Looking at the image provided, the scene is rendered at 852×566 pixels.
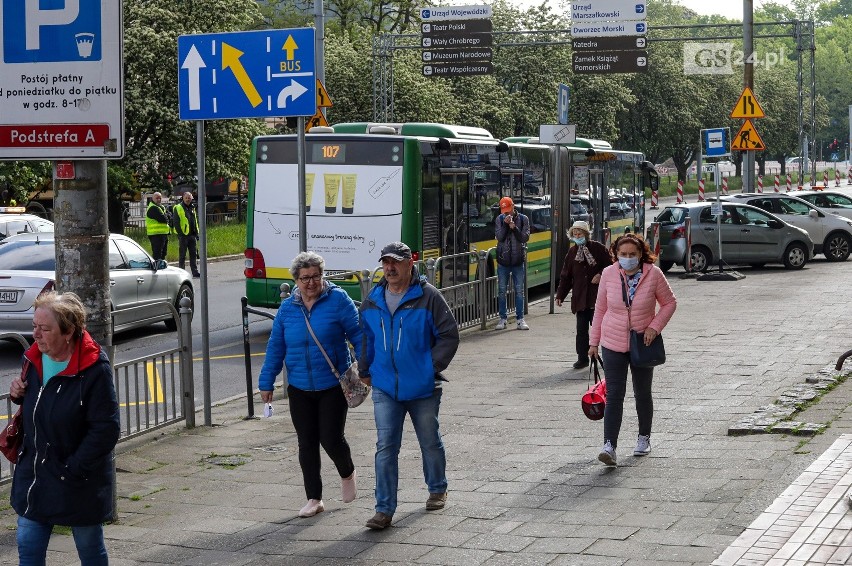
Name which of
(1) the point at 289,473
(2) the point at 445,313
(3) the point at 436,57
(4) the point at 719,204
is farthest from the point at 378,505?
(3) the point at 436,57

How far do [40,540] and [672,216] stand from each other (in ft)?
76.0

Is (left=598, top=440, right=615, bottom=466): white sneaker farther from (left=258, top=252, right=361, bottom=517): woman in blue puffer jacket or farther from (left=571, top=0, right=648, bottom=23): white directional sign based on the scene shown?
(left=571, top=0, right=648, bottom=23): white directional sign

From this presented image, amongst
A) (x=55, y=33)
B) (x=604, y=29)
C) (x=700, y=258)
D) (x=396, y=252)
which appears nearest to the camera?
(x=55, y=33)

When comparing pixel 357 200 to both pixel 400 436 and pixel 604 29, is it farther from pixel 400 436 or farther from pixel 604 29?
pixel 604 29

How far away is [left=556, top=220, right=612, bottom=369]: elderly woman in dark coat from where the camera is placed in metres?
13.8

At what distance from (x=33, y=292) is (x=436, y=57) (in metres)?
21.4

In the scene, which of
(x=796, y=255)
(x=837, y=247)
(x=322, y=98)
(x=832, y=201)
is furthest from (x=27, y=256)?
(x=832, y=201)

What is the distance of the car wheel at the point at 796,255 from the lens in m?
28.4

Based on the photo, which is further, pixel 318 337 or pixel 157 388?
pixel 157 388

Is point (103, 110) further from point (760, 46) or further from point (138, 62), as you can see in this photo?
point (760, 46)

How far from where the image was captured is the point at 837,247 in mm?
30766

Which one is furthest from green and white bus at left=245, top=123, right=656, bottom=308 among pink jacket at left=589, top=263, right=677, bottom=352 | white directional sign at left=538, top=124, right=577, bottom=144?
pink jacket at left=589, top=263, right=677, bottom=352

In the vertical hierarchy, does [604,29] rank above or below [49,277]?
above

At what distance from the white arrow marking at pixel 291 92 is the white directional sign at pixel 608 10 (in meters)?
24.4
